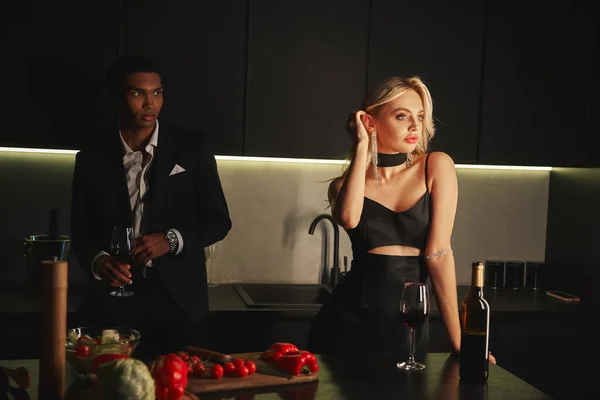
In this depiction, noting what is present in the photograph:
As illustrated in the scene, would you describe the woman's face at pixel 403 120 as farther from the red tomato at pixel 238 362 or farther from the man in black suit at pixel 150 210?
the red tomato at pixel 238 362

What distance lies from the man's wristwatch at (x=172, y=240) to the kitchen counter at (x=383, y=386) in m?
0.97

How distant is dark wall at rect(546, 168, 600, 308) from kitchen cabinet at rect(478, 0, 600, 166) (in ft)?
0.58

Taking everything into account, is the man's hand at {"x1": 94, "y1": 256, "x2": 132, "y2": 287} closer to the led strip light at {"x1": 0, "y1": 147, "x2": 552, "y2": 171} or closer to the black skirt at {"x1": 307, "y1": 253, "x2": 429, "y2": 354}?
the black skirt at {"x1": 307, "y1": 253, "x2": 429, "y2": 354}

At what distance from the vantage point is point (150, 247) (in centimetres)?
281

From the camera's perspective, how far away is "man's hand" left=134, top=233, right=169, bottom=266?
2.72 meters

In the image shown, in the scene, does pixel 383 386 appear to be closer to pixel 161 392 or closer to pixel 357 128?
pixel 161 392

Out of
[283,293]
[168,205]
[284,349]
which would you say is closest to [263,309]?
[283,293]

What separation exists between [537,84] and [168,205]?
6.60 ft

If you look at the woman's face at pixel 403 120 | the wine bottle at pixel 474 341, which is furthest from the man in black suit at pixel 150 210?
the wine bottle at pixel 474 341

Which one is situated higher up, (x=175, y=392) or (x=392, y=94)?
(x=392, y=94)

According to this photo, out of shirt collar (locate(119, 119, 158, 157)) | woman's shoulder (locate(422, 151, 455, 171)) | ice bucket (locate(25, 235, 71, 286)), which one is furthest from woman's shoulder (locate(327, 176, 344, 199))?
ice bucket (locate(25, 235, 71, 286))

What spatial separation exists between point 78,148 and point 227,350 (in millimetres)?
1143

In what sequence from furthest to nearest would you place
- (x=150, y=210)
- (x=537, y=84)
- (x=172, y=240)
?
(x=537, y=84)
(x=150, y=210)
(x=172, y=240)

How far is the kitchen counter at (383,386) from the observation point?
184 cm
